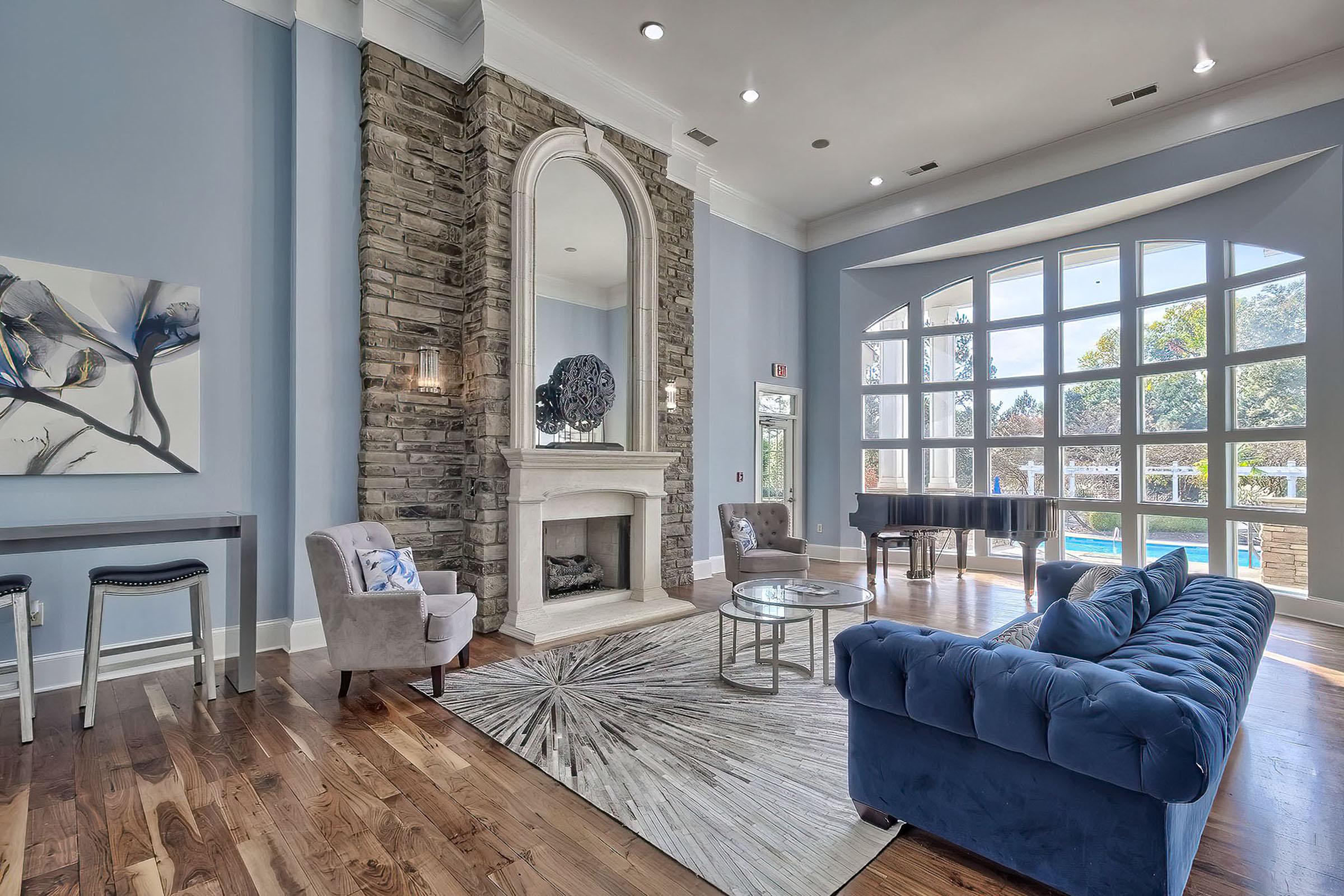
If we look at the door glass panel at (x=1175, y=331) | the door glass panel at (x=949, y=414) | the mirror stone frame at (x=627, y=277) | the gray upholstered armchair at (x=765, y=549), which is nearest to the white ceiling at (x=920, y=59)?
the mirror stone frame at (x=627, y=277)

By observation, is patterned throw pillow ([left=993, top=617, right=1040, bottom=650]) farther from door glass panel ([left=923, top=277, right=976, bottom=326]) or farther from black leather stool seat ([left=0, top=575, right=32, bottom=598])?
door glass panel ([left=923, top=277, right=976, bottom=326])

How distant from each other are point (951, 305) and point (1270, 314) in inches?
116

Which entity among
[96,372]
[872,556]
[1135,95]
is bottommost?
[872,556]

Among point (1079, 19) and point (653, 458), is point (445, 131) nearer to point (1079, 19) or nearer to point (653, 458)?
point (653, 458)

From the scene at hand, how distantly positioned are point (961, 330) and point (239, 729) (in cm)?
771

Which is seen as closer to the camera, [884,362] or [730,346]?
[730,346]

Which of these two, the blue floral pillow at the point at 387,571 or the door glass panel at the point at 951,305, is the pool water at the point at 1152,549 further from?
the blue floral pillow at the point at 387,571

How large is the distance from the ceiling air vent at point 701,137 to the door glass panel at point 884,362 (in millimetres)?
3193

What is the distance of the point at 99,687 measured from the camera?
3568 millimetres

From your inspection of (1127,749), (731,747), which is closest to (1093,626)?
(1127,749)

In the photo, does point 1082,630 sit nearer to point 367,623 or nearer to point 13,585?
point 367,623

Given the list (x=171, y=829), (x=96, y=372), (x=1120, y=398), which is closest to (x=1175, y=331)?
(x=1120, y=398)

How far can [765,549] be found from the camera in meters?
6.09

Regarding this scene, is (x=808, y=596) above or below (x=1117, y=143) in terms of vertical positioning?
below
